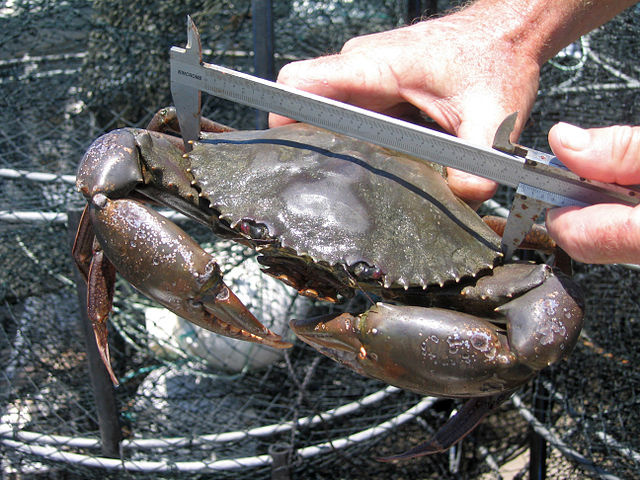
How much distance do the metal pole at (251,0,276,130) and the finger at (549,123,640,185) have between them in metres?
1.14

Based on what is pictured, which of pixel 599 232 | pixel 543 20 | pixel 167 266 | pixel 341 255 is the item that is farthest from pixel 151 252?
pixel 543 20

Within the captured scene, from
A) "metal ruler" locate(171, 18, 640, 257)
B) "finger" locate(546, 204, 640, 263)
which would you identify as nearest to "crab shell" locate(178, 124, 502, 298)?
"metal ruler" locate(171, 18, 640, 257)

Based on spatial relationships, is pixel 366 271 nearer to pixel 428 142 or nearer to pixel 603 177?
pixel 428 142

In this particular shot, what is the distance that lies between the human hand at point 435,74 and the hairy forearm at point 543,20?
3cm

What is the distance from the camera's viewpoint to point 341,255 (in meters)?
1.37

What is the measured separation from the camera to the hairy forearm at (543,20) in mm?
1837

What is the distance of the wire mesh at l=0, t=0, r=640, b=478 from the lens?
2.06m

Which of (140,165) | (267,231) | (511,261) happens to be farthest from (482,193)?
(140,165)

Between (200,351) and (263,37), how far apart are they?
121 cm

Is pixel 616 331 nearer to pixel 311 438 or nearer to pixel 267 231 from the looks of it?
pixel 311 438

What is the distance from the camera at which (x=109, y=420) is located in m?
1.93

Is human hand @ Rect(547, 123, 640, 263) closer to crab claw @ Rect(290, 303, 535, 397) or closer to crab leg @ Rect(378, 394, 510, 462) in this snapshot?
crab claw @ Rect(290, 303, 535, 397)

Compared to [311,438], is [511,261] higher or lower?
higher

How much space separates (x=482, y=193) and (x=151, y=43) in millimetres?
1647
